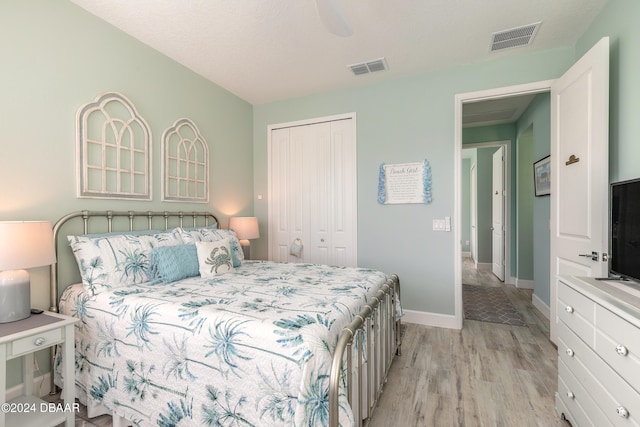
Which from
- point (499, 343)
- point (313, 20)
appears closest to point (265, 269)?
point (313, 20)

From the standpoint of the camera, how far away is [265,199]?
4.24 metres

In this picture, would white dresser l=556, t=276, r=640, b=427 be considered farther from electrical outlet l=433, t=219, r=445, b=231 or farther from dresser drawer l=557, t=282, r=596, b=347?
electrical outlet l=433, t=219, r=445, b=231

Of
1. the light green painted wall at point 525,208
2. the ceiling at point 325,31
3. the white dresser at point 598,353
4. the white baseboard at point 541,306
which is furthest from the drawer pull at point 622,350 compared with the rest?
the light green painted wall at point 525,208

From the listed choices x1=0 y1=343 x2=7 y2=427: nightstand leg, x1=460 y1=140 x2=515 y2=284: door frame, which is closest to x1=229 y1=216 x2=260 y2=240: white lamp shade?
x1=0 y1=343 x2=7 y2=427: nightstand leg

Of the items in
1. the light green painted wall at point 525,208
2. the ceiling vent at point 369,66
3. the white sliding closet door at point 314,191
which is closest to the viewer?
the ceiling vent at point 369,66

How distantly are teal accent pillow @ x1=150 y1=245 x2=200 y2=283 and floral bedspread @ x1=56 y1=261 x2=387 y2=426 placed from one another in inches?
4.4

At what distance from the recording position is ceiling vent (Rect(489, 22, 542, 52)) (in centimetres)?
254

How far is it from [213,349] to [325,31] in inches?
101

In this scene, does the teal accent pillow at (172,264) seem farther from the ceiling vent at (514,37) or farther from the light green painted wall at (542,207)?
the light green painted wall at (542,207)

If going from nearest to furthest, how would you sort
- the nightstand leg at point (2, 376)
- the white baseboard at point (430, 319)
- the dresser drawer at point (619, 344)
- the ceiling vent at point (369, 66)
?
the dresser drawer at point (619, 344)
the nightstand leg at point (2, 376)
the ceiling vent at point (369, 66)
the white baseboard at point (430, 319)

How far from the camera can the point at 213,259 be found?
2428 mm

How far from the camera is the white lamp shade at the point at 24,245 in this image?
153 centimetres

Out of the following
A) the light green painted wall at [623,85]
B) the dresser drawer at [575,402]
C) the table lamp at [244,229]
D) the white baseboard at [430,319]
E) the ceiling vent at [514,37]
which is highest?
the ceiling vent at [514,37]

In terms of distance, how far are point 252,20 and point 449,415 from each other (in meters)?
3.16
